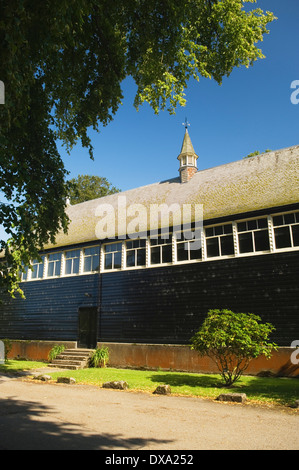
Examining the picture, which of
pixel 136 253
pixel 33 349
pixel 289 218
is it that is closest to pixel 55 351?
pixel 33 349

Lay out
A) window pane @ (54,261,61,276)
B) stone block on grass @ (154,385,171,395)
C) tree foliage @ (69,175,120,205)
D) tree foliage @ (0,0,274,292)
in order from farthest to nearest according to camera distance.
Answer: tree foliage @ (69,175,120,205) < window pane @ (54,261,61,276) < stone block on grass @ (154,385,171,395) < tree foliage @ (0,0,274,292)

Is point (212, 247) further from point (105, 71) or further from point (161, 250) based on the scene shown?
point (105, 71)

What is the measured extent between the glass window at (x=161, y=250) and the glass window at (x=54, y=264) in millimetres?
7810

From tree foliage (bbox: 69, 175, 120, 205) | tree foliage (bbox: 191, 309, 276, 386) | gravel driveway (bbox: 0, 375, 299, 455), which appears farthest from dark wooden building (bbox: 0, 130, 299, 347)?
tree foliage (bbox: 69, 175, 120, 205)

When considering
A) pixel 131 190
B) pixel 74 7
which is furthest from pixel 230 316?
pixel 131 190

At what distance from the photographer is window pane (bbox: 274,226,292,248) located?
15.4 meters

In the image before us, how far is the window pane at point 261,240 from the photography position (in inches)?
625

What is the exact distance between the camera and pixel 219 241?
17.2m

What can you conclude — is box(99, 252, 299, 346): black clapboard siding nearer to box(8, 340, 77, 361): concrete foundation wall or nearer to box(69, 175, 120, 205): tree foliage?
box(8, 340, 77, 361): concrete foundation wall

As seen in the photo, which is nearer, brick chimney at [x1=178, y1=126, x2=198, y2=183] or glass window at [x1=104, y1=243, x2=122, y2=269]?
glass window at [x1=104, y1=243, x2=122, y2=269]

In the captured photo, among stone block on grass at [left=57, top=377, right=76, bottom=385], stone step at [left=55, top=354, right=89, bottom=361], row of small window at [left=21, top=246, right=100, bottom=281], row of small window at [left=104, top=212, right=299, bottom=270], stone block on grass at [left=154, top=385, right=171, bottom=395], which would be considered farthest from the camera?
row of small window at [left=21, top=246, right=100, bottom=281]

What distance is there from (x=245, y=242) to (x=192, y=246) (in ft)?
8.94

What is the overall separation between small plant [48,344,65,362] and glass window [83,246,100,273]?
4785 millimetres
